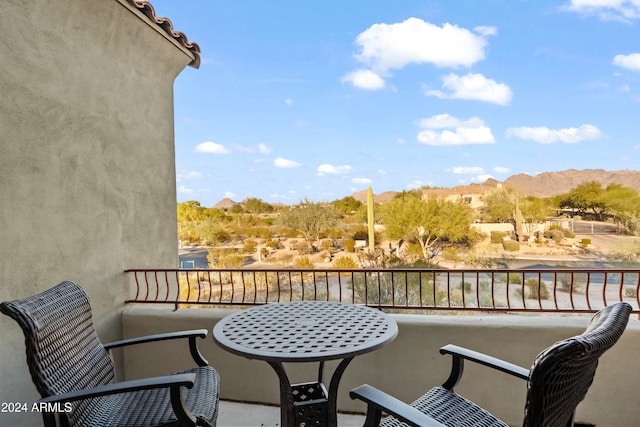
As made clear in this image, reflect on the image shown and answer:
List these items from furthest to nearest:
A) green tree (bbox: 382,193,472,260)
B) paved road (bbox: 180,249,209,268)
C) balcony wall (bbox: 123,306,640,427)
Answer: green tree (bbox: 382,193,472,260) → paved road (bbox: 180,249,209,268) → balcony wall (bbox: 123,306,640,427)

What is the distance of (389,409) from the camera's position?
4.09ft

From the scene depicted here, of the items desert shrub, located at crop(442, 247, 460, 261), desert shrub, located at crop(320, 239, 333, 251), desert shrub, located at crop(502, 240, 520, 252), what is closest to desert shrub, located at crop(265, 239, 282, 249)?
desert shrub, located at crop(320, 239, 333, 251)

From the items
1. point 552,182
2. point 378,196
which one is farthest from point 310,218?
point 552,182

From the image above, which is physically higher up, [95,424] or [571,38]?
[571,38]

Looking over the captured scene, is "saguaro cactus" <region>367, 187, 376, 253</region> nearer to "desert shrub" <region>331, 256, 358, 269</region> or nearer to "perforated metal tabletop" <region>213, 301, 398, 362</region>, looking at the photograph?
"desert shrub" <region>331, 256, 358, 269</region>

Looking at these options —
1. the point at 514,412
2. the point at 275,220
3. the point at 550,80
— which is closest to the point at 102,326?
the point at 514,412

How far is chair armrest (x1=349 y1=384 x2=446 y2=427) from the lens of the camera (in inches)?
47.5

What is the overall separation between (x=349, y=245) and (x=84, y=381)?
40.1ft

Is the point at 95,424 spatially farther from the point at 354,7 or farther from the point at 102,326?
the point at 354,7

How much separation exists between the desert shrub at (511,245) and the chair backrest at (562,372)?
13.1 meters

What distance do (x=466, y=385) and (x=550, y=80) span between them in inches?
654

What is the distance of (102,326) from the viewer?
3.02m

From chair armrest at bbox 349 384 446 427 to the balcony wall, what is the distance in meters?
1.32

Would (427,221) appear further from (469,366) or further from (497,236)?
(469,366)
